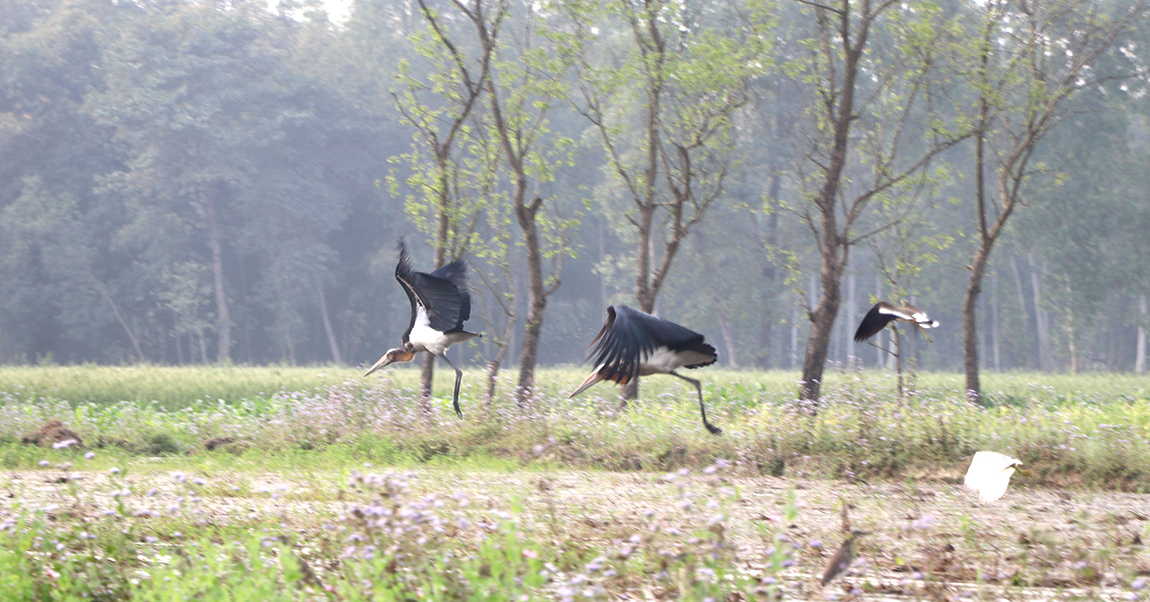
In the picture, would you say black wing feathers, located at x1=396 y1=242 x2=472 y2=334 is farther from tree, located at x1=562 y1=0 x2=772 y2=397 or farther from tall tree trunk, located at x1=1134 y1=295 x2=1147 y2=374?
tall tree trunk, located at x1=1134 y1=295 x2=1147 y2=374

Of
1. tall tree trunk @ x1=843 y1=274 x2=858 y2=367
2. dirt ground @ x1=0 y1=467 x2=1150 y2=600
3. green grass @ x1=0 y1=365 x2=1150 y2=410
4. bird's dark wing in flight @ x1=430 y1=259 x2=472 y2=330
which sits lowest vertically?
dirt ground @ x1=0 y1=467 x2=1150 y2=600

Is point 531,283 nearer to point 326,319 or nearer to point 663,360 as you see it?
point 663,360

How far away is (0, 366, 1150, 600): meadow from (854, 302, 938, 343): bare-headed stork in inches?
47.6

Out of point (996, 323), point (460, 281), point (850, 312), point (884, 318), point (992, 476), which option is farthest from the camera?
point (996, 323)

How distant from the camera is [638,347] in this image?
25.5ft

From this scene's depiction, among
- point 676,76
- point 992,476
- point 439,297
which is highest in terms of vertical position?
point 676,76

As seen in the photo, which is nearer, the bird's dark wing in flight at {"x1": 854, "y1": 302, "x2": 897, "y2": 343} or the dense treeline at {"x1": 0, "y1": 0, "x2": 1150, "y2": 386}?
the bird's dark wing in flight at {"x1": 854, "y1": 302, "x2": 897, "y2": 343}

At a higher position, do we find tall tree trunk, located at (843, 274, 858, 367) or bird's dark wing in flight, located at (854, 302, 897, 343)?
tall tree trunk, located at (843, 274, 858, 367)

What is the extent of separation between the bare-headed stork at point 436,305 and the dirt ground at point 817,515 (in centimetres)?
192

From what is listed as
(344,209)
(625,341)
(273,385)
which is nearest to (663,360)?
(625,341)

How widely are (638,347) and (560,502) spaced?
136 centimetres

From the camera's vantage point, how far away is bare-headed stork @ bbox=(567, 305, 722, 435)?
7.61 metres

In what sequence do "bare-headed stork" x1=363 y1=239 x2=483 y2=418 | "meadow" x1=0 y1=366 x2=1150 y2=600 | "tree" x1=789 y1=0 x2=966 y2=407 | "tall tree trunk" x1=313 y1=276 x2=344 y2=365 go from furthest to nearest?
1. "tall tree trunk" x1=313 y1=276 x2=344 y2=365
2. "tree" x1=789 y1=0 x2=966 y2=407
3. "bare-headed stork" x1=363 y1=239 x2=483 y2=418
4. "meadow" x1=0 y1=366 x2=1150 y2=600

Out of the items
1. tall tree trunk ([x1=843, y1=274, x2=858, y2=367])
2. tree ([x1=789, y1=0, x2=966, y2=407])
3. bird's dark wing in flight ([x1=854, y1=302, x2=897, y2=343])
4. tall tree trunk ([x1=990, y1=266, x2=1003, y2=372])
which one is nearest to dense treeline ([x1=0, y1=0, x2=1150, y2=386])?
tall tree trunk ([x1=990, y1=266, x2=1003, y2=372])
